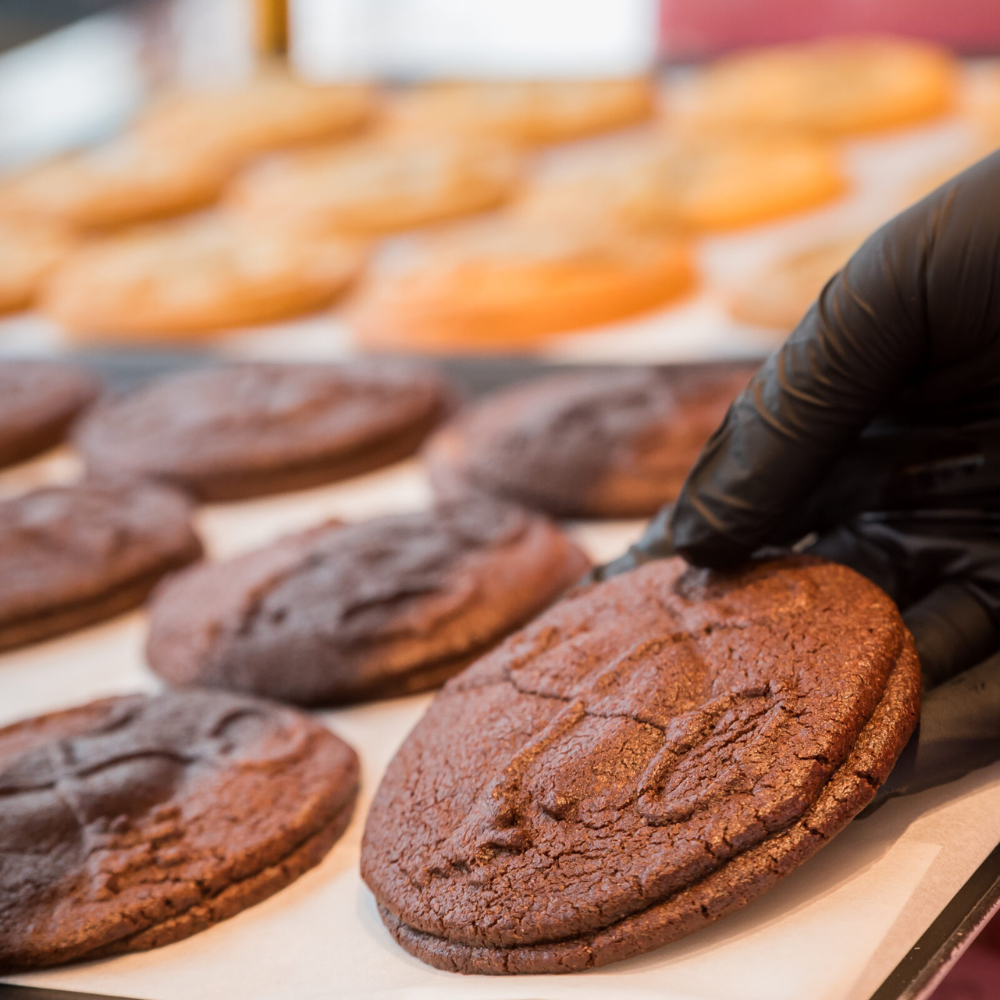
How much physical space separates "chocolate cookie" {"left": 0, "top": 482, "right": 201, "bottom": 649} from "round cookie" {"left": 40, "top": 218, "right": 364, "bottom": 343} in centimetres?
92

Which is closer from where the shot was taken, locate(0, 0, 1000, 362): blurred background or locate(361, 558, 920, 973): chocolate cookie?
locate(361, 558, 920, 973): chocolate cookie

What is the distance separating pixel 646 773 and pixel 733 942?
A: 0.15 metres

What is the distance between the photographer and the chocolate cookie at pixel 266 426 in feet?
7.23

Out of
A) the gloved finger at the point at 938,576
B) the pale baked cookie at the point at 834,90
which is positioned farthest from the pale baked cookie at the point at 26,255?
the gloved finger at the point at 938,576

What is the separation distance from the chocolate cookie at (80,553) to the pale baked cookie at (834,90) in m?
2.54

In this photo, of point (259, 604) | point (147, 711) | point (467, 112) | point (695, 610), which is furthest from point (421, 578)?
point (467, 112)

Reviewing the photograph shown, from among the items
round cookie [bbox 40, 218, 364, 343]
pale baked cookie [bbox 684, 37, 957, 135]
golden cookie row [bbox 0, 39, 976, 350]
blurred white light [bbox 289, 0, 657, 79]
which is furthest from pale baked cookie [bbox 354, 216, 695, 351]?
blurred white light [bbox 289, 0, 657, 79]

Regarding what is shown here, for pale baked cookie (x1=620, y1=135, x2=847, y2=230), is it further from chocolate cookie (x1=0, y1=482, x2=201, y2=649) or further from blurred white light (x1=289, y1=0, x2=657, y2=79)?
chocolate cookie (x1=0, y1=482, x2=201, y2=649)

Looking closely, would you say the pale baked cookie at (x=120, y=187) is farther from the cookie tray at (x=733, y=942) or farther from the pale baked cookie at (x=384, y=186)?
the cookie tray at (x=733, y=942)

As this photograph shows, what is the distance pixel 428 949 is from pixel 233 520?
1.25m

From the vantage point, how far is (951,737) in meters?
1.09

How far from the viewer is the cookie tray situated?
96cm

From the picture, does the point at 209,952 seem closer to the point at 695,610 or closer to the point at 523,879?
the point at 523,879

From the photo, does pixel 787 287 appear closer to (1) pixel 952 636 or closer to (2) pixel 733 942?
(1) pixel 952 636
